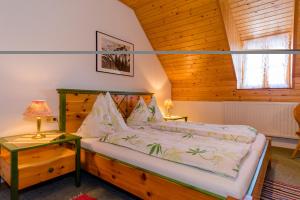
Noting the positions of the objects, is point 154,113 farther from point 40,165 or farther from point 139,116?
point 40,165

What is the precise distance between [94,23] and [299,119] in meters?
3.42

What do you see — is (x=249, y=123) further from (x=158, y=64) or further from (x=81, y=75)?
(x=81, y=75)

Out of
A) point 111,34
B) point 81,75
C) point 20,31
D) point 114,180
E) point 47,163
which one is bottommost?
point 114,180

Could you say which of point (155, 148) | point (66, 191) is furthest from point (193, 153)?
point (66, 191)

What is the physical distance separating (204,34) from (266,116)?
1.91m

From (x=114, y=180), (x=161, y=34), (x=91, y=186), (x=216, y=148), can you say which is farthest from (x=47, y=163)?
→ (x=161, y=34)

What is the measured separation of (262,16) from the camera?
10.4ft

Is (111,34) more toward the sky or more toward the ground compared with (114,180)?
more toward the sky

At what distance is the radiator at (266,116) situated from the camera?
3418 millimetres

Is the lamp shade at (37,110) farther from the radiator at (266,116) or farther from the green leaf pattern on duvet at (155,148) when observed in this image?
the radiator at (266,116)

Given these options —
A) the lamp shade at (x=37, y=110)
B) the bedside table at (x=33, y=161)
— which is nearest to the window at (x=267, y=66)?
the bedside table at (x=33, y=161)

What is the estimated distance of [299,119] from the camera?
2893 millimetres

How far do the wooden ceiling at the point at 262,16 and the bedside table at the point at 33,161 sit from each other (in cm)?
313

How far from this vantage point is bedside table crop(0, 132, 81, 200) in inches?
63.9
